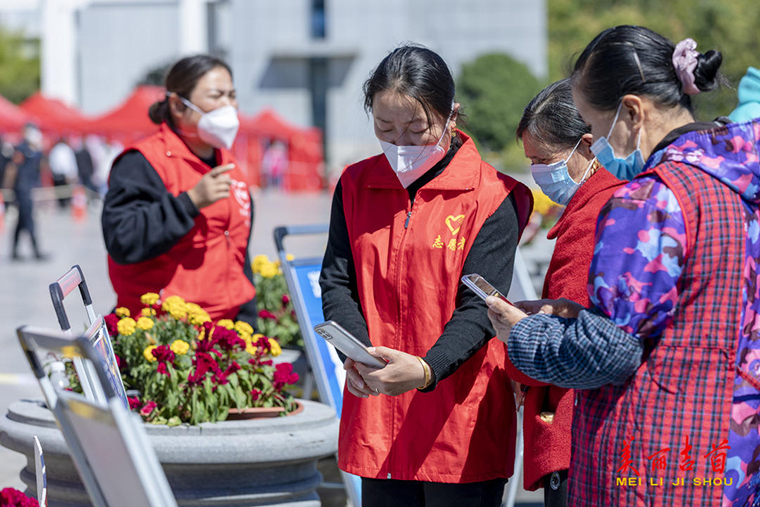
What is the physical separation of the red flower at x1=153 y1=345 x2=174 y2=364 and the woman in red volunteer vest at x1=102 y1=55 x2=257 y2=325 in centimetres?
37

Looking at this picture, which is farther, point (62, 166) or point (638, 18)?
point (638, 18)

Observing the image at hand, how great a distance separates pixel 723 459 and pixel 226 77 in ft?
9.39

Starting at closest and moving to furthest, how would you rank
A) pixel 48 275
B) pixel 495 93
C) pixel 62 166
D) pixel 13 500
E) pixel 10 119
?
1. pixel 13 500
2. pixel 48 275
3. pixel 10 119
4. pixel 62 166
5. pixel 495 93

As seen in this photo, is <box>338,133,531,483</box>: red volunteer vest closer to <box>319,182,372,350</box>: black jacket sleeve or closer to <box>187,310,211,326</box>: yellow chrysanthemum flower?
<box>319,182,372,350</box>: black jacket sleeve

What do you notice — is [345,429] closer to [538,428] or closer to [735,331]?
[538,428]

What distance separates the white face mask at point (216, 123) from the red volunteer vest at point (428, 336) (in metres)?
1.55

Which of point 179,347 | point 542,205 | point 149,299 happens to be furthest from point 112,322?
point 542,205

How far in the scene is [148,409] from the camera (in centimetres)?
354

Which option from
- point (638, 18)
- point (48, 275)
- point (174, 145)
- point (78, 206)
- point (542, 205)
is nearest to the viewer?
point (174, 145)

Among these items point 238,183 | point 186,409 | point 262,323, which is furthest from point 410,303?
point 262,323

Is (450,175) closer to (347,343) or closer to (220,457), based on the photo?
(347,343)

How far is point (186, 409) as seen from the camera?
11.8 feet

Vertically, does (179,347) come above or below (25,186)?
above

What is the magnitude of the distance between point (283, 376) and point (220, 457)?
1.44ft
